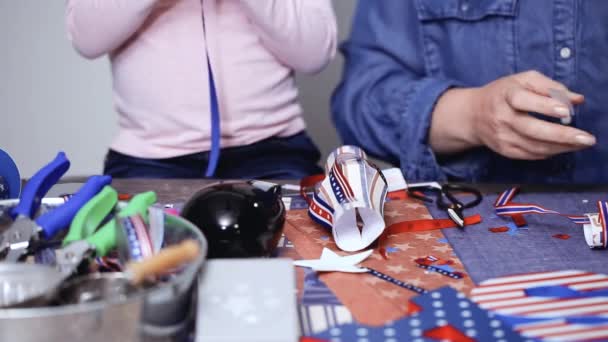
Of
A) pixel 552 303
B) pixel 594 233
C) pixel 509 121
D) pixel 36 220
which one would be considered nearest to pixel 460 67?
pixel 509 121

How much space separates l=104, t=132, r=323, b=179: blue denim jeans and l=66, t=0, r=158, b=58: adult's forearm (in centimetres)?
16

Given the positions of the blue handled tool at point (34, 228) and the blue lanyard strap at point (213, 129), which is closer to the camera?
the blue handled tool at point (34, 228)

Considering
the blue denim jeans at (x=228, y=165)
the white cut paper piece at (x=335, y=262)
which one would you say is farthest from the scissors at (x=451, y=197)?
the blue denim jeans at (x=228, y=165)

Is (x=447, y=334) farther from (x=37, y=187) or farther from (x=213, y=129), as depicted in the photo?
(x=213, y=129)

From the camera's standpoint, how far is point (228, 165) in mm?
987

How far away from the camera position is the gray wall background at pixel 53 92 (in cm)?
147

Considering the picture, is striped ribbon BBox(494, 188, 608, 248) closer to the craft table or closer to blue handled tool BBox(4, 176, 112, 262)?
the craft table

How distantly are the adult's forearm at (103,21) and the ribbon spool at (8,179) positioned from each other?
316 millimetres

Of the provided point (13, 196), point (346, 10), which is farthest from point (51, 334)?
point (346, 10)

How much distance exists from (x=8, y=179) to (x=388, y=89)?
54cm

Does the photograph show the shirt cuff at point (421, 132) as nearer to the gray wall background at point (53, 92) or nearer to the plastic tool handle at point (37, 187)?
the plastic tool handle at point (37, 187)

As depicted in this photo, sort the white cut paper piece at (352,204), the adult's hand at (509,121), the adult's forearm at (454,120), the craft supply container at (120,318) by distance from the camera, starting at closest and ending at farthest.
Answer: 1. the craft supply container at (120,318)
2. the white cut paper piece at (352,204)
3. the adult's hand at (509,121)
4. the adult's forearm at (454,120)

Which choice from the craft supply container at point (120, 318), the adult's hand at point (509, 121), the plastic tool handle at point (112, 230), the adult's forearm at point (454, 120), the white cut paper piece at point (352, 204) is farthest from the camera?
the adult's forearm at point (454, 120)

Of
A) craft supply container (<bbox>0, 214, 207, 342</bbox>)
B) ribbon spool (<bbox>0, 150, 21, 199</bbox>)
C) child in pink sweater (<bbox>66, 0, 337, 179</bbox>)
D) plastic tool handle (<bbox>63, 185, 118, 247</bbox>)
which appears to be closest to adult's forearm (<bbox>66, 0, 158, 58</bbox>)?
child in pink sweater (<bbox>66, 0, 337, 179</bbox>)
